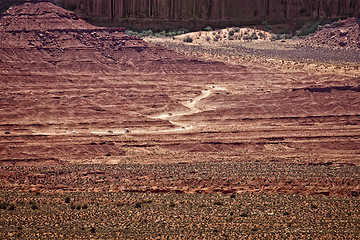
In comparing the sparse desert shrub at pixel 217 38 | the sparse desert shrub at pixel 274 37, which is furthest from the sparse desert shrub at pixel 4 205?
the sparse desert shrub at pixel 274 37

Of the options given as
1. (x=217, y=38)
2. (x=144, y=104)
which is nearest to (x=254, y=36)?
(x=217, y=38)

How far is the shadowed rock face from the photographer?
8456 centimetres

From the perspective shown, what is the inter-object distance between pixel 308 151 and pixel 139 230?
18.4 metres

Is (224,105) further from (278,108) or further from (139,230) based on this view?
(139,230)

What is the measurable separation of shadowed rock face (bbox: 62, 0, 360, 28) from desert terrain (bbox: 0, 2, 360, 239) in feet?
19.4

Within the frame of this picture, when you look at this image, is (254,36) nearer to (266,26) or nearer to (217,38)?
(266,26)

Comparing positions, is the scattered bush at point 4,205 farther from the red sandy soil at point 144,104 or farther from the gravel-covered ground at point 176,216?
the red sandy soil at point 144,104

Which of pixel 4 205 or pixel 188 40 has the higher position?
pixel 188 40

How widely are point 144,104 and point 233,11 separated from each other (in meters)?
38.1

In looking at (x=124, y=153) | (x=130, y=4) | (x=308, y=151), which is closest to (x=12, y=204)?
(x=124, y=153)

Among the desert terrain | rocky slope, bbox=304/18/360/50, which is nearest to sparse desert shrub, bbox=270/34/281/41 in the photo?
the desert terrain

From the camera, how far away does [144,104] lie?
5134cm

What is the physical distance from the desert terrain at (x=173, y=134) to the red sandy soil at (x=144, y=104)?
143mm

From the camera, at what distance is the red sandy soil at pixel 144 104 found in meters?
38.2
